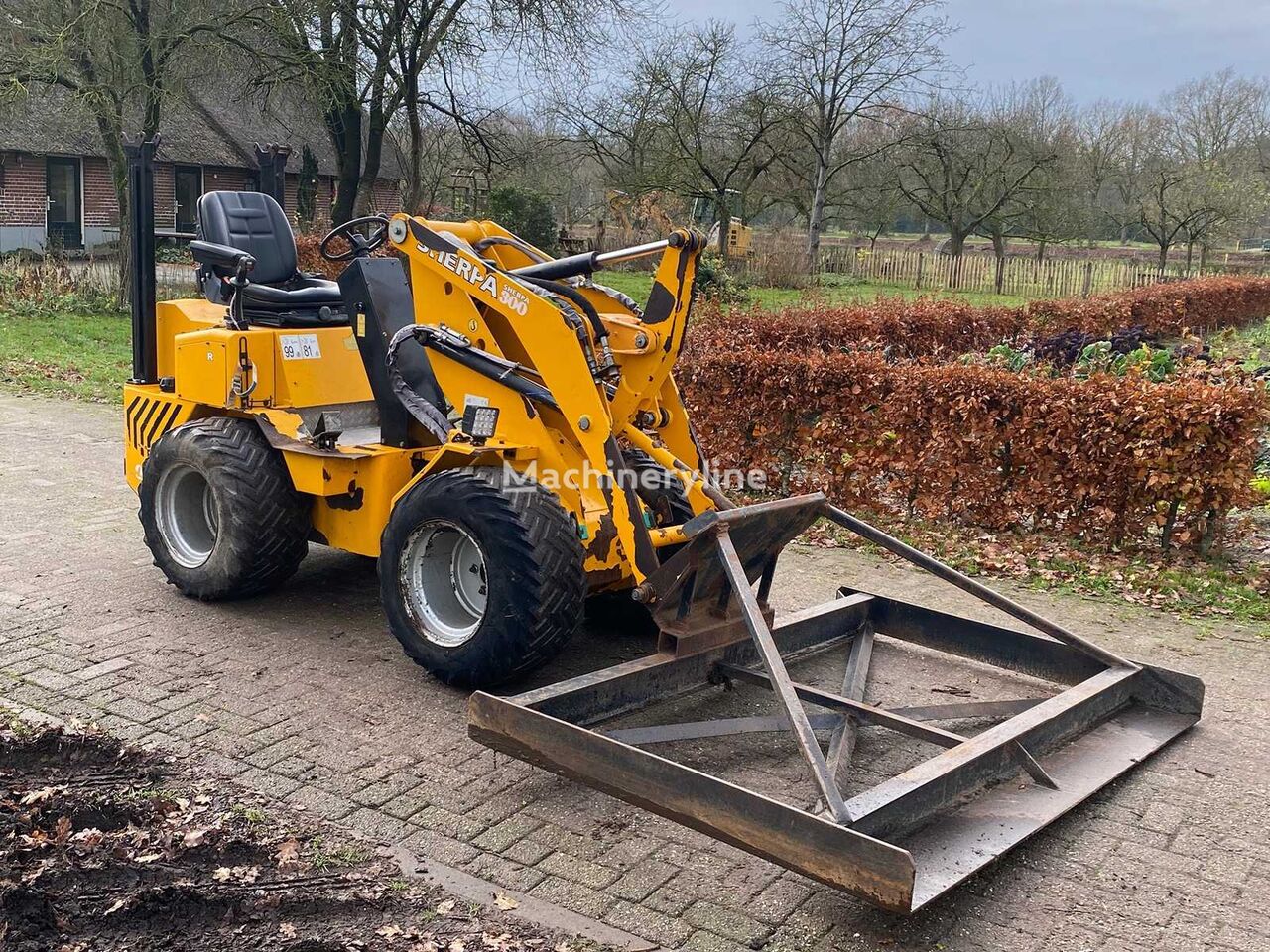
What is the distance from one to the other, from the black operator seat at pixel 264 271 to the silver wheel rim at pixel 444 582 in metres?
1.81

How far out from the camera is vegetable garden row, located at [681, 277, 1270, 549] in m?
7.63

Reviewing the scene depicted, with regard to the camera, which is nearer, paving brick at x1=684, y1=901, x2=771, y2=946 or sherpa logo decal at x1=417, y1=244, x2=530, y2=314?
paving brick at x1=684, y1=901, x2=771, y2=946

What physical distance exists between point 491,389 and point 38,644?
2525mm

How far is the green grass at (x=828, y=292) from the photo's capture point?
926 inches

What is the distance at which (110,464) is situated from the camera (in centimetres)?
1017

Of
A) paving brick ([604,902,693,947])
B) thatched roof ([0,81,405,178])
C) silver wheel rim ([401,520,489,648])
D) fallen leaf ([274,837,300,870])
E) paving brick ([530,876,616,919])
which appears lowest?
paving brick ([604,902,693,947])

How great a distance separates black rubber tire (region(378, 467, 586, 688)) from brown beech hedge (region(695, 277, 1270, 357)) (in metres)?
5.66

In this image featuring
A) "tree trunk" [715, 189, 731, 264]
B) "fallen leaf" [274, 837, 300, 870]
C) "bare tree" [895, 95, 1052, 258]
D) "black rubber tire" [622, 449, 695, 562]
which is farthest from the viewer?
"bare tree" [895, 95, 1052, 258]

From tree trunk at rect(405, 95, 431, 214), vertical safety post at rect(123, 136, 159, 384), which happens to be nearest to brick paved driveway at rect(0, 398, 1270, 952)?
vertical safety post at rect(123, 136, 159, 384)

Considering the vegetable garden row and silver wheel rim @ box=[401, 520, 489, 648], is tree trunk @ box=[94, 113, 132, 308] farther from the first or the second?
silver wheel rim @ box=[401, 520, 489, 648]

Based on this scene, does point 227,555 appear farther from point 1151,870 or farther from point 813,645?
point 1151,870

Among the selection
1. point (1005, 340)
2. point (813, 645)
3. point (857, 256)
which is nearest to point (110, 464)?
point (813, 645)

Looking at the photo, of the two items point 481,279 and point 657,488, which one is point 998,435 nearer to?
point 657,488

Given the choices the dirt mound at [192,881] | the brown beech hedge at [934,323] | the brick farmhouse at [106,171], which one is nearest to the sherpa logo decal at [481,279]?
the dirt mound at [192,881]
